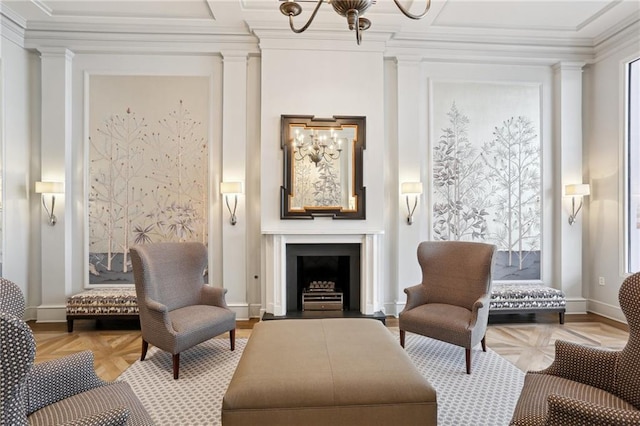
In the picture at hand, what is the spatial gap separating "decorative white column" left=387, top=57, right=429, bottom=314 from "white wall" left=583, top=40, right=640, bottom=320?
2.32 metres

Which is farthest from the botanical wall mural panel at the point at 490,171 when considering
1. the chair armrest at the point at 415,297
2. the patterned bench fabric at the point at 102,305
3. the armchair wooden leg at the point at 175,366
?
the patterned bench fabric at the point at 102,305

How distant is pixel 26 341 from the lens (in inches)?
40.9

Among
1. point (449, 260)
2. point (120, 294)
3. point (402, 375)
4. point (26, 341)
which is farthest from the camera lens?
point (120, 294)

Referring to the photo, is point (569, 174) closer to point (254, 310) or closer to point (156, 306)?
point (254, 310)

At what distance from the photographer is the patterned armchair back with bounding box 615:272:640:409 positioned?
1.57 metres

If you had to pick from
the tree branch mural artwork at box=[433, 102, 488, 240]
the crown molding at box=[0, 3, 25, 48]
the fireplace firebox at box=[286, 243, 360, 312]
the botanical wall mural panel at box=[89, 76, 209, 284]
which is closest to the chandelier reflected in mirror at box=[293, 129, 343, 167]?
the fireplace firebox at box=[286, 243, 360, 312]

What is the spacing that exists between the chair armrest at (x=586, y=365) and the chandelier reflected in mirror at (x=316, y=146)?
297 cm

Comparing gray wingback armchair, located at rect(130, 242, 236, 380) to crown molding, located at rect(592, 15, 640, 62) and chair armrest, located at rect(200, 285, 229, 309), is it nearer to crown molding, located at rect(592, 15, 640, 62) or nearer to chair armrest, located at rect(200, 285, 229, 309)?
chair armrest, located at rect(200, 285, 229, 309)

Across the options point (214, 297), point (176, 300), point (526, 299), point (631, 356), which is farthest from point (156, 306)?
point (526, 299)

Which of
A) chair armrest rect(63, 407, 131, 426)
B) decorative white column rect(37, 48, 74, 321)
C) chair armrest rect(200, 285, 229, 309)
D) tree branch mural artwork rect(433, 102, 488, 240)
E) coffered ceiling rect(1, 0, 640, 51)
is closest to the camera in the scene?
chair armrest rect(63, 407, 131, 426)

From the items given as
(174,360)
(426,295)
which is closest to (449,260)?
(426,295)

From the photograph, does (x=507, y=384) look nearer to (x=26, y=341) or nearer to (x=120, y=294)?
(x=26, y=341)

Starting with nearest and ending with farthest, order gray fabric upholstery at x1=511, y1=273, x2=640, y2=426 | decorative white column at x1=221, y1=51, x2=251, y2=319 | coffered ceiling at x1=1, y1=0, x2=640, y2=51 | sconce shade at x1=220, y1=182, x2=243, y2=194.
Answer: gray fabric upholstery at x1=511, y1=273, x2=640, y2=426 → coffered ceiling at x1=1, y1=0, x2=640, y2=51 → sconce shade at x1=220, y1=182, x2=243, y2=194 → decorative white column at x1=221, y1=51, x2=251, y2=319

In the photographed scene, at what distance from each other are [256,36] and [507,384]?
437cm
